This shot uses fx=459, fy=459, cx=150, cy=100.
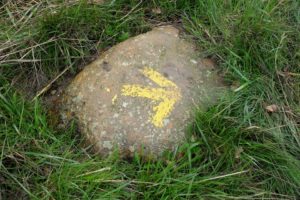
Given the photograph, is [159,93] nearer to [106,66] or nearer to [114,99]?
[114,99]

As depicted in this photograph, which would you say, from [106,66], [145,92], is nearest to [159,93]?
[145,92]

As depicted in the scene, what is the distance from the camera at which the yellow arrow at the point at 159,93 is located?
8.04 ft

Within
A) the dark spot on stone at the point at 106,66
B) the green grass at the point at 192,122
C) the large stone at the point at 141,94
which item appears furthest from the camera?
the dark spot on stone at the point at 106,66

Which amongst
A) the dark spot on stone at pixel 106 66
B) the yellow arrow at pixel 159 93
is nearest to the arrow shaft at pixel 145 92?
the yellow arrow at pixel 159 93

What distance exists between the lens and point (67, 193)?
2.18 meters

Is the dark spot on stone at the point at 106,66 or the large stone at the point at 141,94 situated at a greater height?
the dark spot on stone at the point at 106,66

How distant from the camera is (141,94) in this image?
2.50m

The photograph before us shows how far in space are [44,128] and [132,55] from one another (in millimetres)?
659

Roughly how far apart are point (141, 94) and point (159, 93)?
3.9 inches

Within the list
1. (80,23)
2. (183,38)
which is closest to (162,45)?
(183,38)

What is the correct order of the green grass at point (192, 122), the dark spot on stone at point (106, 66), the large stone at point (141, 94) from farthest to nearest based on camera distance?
the dark spot on stone at point (106, 66)
the large stone at point (141, 94)
the green grass at point (192, 122)

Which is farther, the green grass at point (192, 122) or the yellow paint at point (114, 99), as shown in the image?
the yellow paint at point (114, 99)

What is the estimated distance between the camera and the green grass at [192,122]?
2.25 meters

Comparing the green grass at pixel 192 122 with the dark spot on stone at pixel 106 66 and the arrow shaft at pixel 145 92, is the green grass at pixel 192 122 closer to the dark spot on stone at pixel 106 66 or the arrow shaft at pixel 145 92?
the dark spot on stone at pixel 106 66
